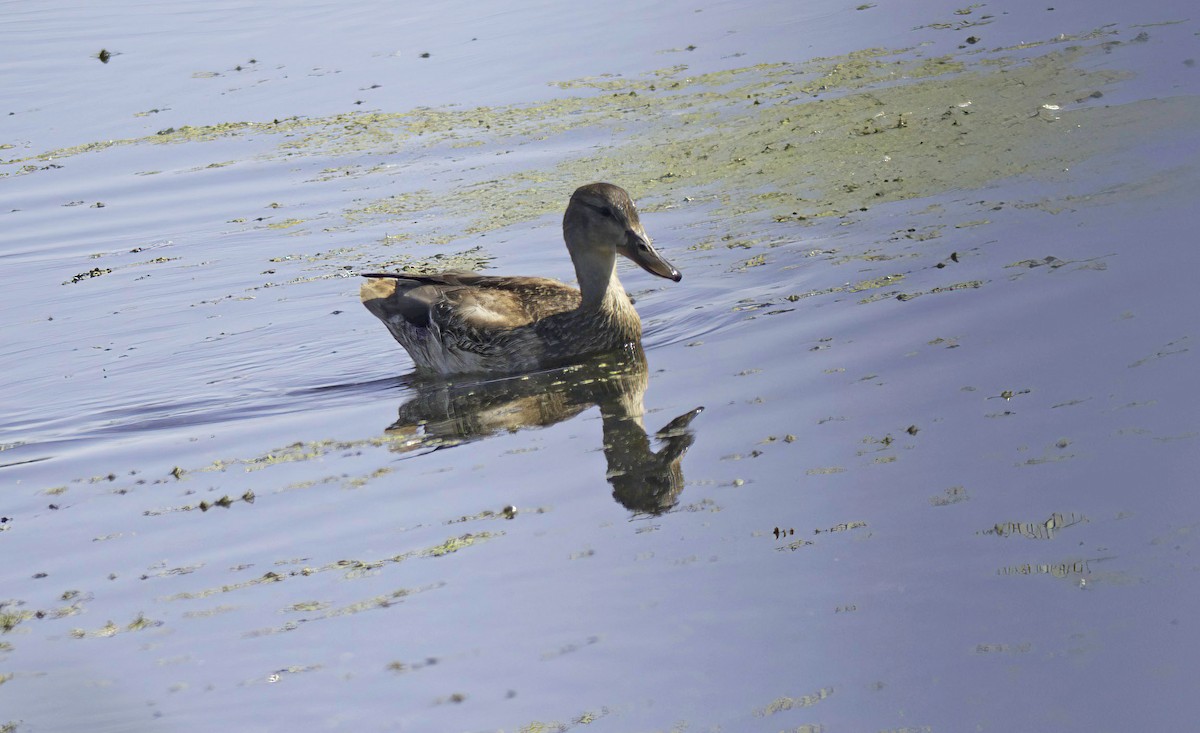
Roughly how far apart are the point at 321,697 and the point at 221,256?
7.75m

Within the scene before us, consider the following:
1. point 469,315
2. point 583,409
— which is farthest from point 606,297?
point 583,409

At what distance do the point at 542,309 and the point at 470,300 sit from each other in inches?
17.6

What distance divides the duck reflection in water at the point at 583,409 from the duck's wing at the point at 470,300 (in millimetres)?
380

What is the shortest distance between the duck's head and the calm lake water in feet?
1.67

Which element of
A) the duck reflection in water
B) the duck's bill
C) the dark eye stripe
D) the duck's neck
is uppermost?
the dark eye stripe

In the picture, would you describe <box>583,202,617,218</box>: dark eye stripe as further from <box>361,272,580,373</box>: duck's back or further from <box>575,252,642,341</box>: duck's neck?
<box>361,272,580,373</box>: duck's back

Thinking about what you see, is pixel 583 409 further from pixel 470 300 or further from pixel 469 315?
pixel 470 300

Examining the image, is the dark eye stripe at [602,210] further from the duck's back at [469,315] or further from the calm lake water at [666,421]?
the calm lake water at [666,421]

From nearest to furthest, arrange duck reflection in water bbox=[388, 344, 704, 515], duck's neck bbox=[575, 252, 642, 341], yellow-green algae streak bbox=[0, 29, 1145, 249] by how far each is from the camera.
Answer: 1. duck reflection in water bbox=[388, 344, 704, 515]
2. duck's neck bbox=[575, 252, 642, 341]
3. yellow-green algae streak bbox=[0, 29, 1145, 249]

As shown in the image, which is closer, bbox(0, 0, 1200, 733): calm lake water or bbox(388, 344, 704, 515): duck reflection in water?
bbox(0, 0, 1200, 733): calm lake water

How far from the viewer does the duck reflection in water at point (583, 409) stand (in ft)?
19.4

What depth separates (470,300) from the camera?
8508 millimetres

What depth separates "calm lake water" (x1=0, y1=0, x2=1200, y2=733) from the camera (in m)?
4.14

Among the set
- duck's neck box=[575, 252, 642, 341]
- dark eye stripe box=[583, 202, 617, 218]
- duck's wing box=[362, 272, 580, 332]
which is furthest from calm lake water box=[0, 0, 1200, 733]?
dark eye stripe box=[583, 202, 617, 218]
